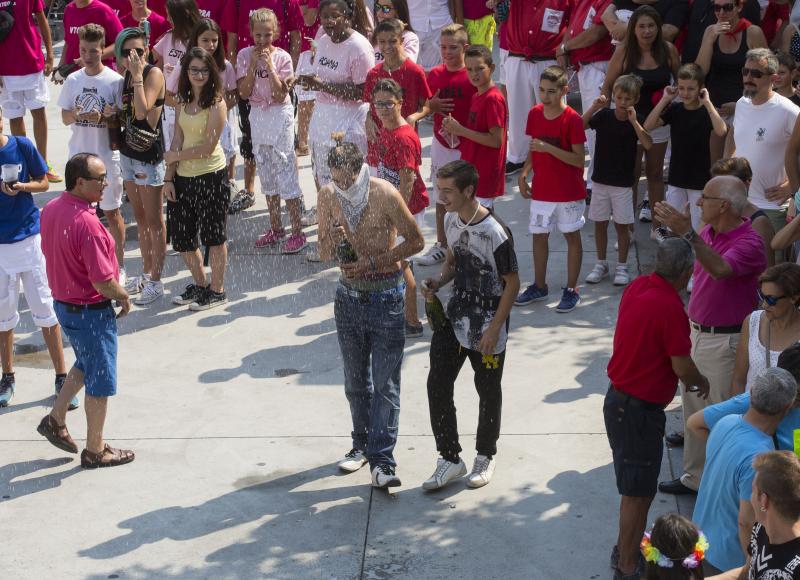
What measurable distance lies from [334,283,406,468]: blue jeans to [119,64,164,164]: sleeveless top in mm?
3395

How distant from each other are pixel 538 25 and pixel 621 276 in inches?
120

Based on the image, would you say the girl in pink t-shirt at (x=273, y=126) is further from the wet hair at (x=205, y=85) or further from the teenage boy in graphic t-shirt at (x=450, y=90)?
the teenage boy in graphic t-shirt at (x=450, y=90)

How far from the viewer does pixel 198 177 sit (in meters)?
9.00

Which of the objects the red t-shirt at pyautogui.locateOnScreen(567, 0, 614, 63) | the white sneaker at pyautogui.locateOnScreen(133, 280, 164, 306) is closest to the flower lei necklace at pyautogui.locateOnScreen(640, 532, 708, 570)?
the white sneaker at pyautogui.locateOnScreen(133, 280, 164, 306)

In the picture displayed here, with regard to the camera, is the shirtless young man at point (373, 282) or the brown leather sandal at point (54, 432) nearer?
the shirtless young man at point (373, 282)

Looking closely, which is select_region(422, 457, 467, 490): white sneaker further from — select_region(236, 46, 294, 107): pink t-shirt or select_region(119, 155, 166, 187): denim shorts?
select_region(236, 46, 294, 107): pink t-shirt

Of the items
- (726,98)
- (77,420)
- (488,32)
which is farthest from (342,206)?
(488,32)

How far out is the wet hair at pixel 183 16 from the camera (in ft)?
33.5

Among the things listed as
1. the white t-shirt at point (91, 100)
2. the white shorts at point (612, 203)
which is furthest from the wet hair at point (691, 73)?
the white t-shirt at point (91, 100)

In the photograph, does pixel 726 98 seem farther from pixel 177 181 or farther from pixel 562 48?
pixel 177 181

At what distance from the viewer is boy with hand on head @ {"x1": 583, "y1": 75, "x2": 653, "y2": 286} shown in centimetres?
893

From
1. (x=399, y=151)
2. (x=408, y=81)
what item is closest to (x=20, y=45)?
(x=408, y=81)

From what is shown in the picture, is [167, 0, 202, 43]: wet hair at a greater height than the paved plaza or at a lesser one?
greater

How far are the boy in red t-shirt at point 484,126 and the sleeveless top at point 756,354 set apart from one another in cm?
385
